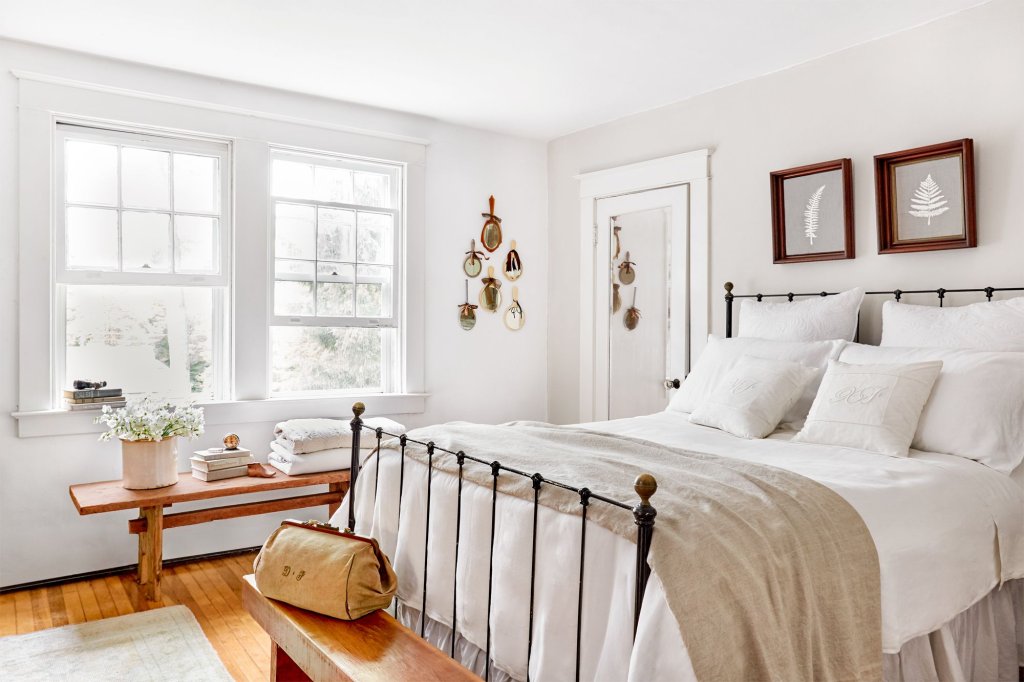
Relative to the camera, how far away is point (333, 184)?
165 inches

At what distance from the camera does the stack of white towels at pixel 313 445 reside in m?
3.61

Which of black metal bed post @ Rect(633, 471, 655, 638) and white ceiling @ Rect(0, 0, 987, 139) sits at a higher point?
white ceiling @ Rect(0, 0, 987, 139)

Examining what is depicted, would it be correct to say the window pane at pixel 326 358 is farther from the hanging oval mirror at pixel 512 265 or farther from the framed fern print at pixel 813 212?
the framed fern print at pixel 813 212

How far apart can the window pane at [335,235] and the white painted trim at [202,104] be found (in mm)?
474

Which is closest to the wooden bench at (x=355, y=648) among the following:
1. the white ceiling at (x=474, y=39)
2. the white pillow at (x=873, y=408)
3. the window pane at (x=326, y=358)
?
the white pillow at (x=873, y=408)

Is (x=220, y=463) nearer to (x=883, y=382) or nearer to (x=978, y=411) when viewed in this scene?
(x=883, y=382)

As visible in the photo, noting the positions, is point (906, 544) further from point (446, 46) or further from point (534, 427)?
point (446, 46)

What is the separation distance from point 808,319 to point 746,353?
0.32m

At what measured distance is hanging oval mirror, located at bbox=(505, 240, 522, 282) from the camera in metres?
4.79

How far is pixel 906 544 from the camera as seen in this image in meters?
1.89

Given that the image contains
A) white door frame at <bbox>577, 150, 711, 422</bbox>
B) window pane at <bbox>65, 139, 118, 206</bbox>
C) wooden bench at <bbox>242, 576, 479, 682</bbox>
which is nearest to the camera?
wooden bench at <bbox>242, 576, 479, 682</bbox>

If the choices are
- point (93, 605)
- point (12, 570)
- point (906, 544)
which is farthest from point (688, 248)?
point (12, 570)

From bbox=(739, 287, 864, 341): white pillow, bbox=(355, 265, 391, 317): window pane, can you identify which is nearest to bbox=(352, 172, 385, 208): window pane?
bbox=(355, 265, 391, 317): window pane

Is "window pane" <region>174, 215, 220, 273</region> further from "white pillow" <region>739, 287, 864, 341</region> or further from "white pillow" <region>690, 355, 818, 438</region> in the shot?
"white pillow" <region>739, 287, 864, 341</region>
